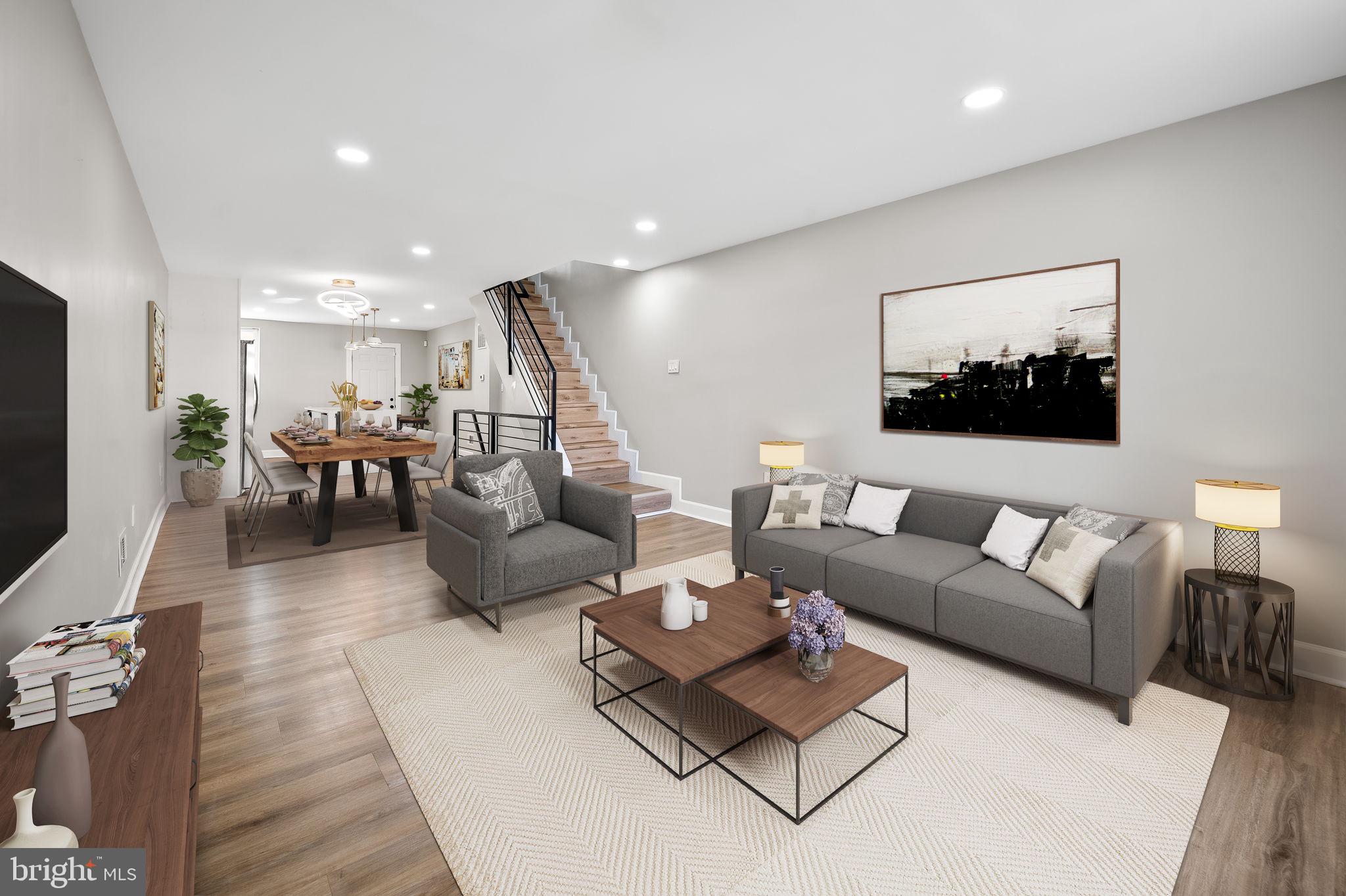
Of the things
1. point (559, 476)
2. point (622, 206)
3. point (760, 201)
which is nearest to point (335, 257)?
point (622, 206)

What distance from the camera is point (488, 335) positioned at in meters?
7.85

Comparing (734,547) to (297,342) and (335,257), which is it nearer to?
(335,257)

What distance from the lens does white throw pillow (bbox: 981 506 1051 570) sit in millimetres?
2979

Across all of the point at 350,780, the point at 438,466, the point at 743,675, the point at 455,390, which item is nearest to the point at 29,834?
the point at 350,780

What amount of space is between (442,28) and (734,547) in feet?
9.97

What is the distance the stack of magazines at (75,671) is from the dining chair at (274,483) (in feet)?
11.5

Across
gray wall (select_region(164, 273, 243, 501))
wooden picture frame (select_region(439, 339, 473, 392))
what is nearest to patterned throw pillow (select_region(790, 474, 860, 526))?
gray wall (select_region(164, 273, 243, 501))

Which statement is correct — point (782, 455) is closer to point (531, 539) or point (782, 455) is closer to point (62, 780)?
point (531, 539)

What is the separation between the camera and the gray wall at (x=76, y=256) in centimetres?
156

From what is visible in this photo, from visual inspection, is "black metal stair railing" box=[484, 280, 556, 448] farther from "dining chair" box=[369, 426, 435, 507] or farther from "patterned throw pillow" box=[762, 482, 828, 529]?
"patterned throw pillow" box=[762, 482, 828, 529]

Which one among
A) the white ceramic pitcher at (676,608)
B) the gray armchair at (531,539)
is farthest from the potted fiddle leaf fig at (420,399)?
the white ceramic pitcher at (676,608)

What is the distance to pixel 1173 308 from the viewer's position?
296cm

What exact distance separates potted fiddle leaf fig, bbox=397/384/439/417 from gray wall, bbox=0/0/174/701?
24.6 ft

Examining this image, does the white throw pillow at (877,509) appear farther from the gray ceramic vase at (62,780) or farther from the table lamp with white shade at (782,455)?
the gray ceramic vase at (62,780)
